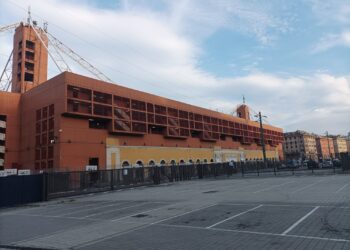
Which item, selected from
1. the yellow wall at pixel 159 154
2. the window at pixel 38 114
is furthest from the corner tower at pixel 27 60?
the yellow wall at pixel 159 154

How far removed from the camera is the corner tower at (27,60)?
74875mm

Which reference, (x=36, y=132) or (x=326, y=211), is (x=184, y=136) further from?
(x=326, y=211)

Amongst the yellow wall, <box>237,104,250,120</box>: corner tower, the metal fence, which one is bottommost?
the metal fence

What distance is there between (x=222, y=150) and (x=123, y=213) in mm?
75706

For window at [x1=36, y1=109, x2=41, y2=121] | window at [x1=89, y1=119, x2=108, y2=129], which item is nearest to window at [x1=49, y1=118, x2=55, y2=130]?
window at [x1=36, y1=109, x2=41, y2=121]

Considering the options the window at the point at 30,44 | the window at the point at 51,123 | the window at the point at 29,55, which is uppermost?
the window at the point at 30,44

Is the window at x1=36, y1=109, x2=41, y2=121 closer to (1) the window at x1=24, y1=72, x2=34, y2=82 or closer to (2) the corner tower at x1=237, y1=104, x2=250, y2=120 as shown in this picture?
(1) the window at x1=24, y1=72, x2=34, y2=82

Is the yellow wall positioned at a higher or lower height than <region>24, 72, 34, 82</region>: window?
lower

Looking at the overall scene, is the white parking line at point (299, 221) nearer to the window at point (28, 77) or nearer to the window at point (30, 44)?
the window at point (28, 77)

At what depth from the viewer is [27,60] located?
76062 mm

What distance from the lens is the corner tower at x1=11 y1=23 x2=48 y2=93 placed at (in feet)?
246

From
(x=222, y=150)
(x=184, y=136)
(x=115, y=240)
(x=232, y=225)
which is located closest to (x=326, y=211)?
(x=232, y=225)

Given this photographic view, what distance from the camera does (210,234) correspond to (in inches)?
384

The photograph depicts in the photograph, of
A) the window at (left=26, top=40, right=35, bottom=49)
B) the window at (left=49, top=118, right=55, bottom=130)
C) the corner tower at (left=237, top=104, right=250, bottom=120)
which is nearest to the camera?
the window at (left=49, top=118, right=55, bottom=130)
